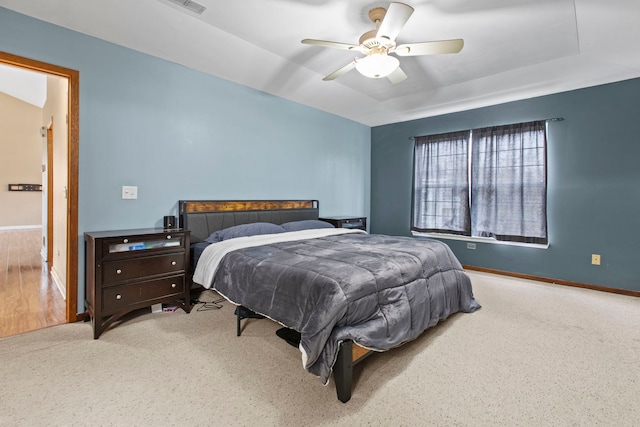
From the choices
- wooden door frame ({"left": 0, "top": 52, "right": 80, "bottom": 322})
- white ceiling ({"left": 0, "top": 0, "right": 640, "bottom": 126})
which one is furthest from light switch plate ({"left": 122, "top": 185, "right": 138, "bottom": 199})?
white ceiling ({"left": 0, "top": 0, "right": 640, "bottom": 126})

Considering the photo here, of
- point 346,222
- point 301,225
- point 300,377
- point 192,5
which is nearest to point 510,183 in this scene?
point 346,222

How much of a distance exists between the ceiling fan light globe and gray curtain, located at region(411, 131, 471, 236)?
292cm

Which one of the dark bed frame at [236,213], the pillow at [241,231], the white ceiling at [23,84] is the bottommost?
the pillow at [241,231]

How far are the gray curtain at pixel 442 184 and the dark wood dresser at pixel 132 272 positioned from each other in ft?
12.8

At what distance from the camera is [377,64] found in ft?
7.70

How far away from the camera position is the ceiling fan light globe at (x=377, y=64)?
7.64 feet

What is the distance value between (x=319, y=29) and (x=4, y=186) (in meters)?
10.2

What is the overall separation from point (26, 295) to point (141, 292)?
176 cm

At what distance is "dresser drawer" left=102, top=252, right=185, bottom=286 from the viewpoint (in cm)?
243

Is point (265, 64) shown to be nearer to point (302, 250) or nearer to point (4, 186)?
point (302, 250)

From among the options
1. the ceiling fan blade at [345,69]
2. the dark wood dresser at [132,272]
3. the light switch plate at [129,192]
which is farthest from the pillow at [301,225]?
the ceiling fan blade at [345,69]

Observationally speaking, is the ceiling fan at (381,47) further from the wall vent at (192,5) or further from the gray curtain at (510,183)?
the gray curtain at (510,183)

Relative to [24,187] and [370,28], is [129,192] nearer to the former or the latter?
[370,28]

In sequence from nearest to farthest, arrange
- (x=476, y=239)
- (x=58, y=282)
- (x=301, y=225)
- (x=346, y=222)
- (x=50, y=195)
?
(x=58, y=282), (x=301, y=225), (x=50, y=195), (x=476, y=239), (x=346, y=222)
